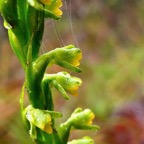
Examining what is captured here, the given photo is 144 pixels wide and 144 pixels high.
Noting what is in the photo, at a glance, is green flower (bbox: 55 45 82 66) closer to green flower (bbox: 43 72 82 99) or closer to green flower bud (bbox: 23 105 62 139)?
green flower (bbox: 43 72 82 99)

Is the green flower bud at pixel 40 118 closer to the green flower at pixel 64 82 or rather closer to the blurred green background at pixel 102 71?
the green flower at pixel 64 82

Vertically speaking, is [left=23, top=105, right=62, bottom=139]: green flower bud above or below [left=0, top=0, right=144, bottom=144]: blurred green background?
above

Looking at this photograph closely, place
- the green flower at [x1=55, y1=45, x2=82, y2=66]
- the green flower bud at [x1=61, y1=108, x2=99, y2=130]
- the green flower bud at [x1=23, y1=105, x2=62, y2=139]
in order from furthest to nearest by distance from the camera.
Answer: the green flower bud at [x1=61, y1=108, x2=99, y2=130] < the green flower at [x1=55, y1=45, x2=82, y2=66] < the green flower bud at [x1=23, y1=105, x2=62, y2=139]

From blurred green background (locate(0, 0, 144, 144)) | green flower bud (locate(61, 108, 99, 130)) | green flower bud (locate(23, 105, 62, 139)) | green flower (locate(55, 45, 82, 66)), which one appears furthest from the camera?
blurred green background (locate(0, 0, 144, 144))

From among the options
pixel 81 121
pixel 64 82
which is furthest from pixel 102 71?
pixel 64 82

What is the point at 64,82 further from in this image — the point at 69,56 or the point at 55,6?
the point at 55,6

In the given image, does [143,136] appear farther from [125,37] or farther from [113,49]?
[125,37]

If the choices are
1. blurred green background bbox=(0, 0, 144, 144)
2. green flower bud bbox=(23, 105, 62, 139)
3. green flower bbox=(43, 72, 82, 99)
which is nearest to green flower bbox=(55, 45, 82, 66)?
green flower bbox=(43, 72, 82, 99)
